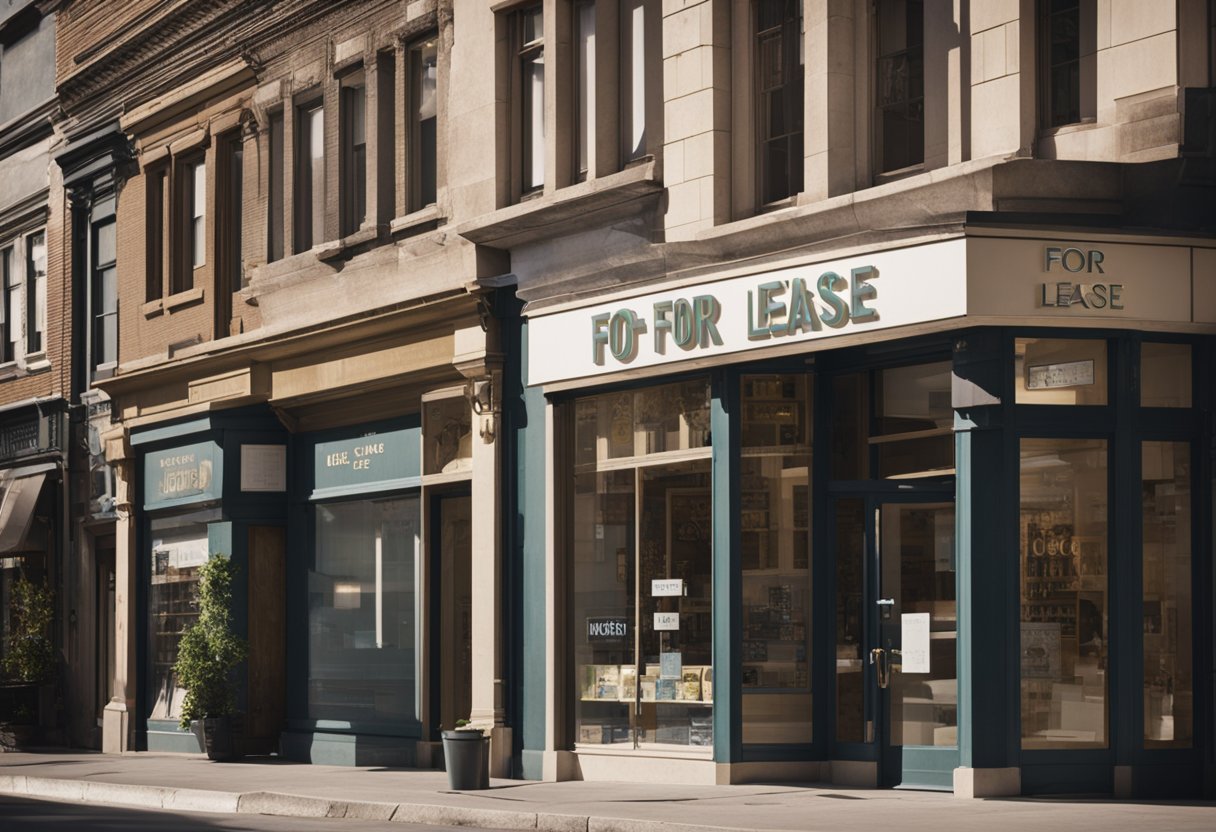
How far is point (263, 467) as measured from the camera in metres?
26.2

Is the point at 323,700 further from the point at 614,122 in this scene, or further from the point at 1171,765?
the point at 1171,765

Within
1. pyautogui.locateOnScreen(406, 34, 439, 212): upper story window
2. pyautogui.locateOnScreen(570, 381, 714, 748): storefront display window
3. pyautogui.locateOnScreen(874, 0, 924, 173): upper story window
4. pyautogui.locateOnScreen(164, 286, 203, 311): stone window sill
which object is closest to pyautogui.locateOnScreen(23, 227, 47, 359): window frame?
pyautogui.locateOnScreen(164, 286, 203, 311): stone window sill

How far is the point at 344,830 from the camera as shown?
1644 cm

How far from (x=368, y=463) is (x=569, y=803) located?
7.94 meters

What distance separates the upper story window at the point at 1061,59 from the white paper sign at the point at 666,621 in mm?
5927

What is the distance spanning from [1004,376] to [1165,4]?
3121 mm

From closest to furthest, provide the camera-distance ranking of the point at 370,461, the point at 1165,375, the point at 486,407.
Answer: the point at 1165,375, the point at 486,407, the point at 370,461

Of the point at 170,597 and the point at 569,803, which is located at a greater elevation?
the point at 170,597

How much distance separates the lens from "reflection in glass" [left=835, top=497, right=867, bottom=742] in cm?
1845

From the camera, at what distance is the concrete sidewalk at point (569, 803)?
1466 cm

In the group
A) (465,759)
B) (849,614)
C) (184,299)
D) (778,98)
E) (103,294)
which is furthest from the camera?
(103,294)

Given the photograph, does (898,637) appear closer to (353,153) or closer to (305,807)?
(305,807)

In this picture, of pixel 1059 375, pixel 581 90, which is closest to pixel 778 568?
pixel 1059 375


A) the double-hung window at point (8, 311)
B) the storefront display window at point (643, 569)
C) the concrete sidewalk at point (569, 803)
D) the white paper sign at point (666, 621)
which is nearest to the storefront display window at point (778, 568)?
the storefront display window at point (643, 569)
